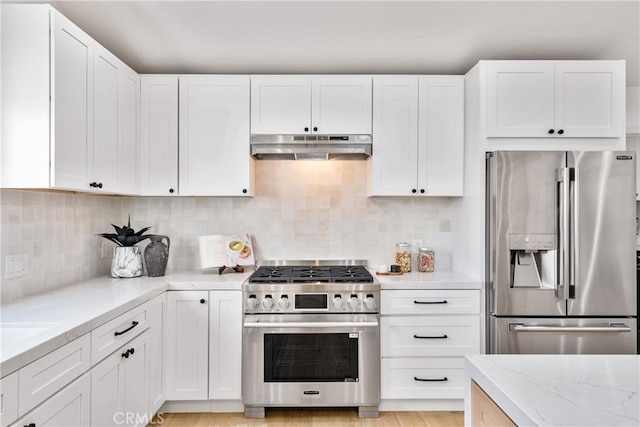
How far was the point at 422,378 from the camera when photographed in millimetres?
2762

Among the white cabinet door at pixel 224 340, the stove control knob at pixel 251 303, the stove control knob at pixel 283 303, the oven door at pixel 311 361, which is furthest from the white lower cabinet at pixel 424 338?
the white cabinet door at pixel 224 340

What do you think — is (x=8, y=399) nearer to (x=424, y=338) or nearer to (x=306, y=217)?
(x=424, y=338)

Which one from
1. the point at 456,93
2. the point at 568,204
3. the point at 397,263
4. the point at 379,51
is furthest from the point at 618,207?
the point at 379,51

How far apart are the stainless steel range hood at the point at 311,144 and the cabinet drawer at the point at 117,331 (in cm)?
128

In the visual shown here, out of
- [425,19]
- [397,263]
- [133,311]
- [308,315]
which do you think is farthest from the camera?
[397,263]

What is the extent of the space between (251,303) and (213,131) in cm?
124

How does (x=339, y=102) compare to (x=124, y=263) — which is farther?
(x=339, y=102)

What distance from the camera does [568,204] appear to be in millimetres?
2527

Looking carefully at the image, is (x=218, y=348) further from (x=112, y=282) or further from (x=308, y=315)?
(x=112, y=282)

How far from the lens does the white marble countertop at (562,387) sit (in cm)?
88

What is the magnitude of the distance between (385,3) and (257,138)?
1.21 m

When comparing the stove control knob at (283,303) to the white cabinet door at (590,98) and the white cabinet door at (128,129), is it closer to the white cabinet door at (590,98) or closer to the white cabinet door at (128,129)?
the white cabinet door at (128,129)

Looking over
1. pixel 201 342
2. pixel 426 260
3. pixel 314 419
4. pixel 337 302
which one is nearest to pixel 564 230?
pixel 426 260

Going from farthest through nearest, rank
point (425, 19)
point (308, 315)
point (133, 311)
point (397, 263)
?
point (397, 263)
point (308, 315)
point (425, 19)
point (133, 311)
